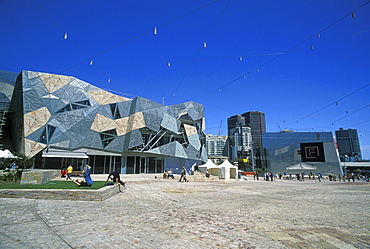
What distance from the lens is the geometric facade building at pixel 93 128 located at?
90.4 feet

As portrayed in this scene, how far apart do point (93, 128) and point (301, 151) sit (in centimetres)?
5399

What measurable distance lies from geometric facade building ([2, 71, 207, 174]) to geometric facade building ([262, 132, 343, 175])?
32.1m

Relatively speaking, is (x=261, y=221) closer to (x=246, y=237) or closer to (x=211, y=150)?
(x=246, y=237)

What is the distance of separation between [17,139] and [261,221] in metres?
35.2

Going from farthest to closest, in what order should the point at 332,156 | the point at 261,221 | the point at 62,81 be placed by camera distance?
the point at 332,156 → the point at 62,81 → the point at 261,221

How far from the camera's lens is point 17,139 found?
30.1 metres

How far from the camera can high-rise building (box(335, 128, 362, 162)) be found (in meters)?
101

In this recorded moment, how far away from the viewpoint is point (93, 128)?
100 ft

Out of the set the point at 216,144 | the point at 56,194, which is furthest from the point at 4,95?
the point at 216,144

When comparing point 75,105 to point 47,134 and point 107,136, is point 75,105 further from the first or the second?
point 107,136

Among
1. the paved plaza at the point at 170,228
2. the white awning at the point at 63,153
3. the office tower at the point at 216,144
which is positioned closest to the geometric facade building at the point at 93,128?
the white awning at the point at 63,153

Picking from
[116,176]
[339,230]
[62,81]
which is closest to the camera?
[339,230]

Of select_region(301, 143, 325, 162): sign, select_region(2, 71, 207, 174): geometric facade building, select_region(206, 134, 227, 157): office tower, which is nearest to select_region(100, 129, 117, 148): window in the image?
select_region(2, 71, 207, 174): geometric facade building

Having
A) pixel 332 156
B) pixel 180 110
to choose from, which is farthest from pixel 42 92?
pixel 332 156
